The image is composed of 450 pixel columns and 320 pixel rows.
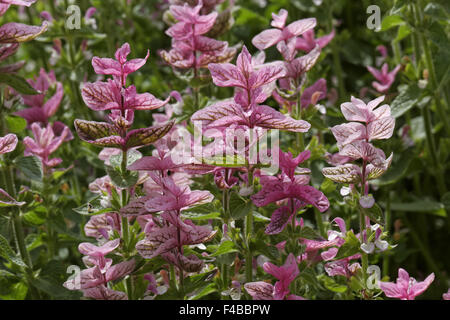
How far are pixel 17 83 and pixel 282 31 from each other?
41cm

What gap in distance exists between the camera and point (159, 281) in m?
1.06

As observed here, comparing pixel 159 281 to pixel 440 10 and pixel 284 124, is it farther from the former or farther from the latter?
pixel 440 10

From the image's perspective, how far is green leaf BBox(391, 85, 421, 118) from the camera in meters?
1.30

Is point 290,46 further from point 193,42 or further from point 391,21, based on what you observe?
point 391,21

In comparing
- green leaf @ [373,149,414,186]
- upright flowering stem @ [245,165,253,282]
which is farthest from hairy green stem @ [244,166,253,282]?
green leaf @ [373,149,414,186]

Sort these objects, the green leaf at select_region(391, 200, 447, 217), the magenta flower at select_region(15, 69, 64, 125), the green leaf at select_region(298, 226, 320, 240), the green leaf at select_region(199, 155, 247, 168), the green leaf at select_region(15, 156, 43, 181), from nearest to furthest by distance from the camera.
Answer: the green leaf at select_region(199, 155, 247, 168)
the green leaf at select_region(298, 226, 320, 240)
the green leaf at select_region(15, 156, 43, 181)
the magenta flower at select_region(15, 69, 64, 125)
the green leaf at select_region(391, 200, 447, 217)

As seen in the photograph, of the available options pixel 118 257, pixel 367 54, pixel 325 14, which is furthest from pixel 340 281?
pixel 367 54

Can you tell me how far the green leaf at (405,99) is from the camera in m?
1.30

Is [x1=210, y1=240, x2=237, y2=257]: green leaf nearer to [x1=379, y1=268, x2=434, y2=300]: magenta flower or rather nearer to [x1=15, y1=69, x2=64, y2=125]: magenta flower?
[x1=379, y1=268, x2=434, y2=300]: magenta flower

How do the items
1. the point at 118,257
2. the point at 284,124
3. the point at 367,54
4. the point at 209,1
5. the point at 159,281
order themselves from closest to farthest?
the point at 284,124, the point at 118,257, the point at 159,281, the point at 209,1, the point at 367,54

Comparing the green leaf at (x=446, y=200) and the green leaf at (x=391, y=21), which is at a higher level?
the green leaf at (x=391, y=21)

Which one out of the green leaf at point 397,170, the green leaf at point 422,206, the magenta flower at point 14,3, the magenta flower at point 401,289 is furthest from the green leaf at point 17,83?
the green leaf at point 422,206

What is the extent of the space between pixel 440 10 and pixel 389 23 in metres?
0.10

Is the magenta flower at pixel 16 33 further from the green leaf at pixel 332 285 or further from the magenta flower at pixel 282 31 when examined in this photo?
the green leaf at pixel 332 285
